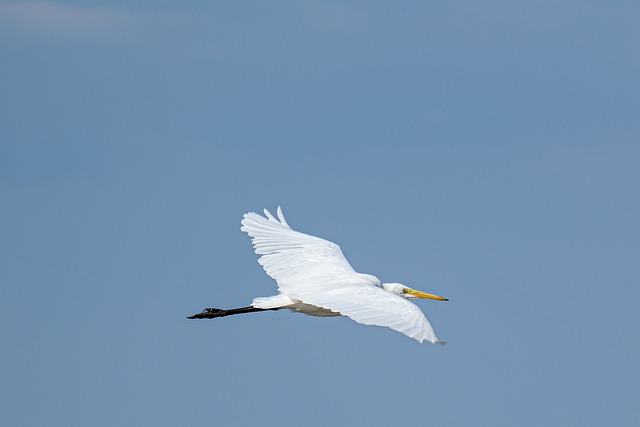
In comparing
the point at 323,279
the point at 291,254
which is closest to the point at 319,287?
the point at 323,279

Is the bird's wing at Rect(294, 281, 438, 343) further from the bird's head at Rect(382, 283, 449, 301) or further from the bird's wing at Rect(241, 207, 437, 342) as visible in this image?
the bird's head at Rect(382, 283, 449, 301)

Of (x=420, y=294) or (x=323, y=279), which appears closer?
(x=323, y=279)

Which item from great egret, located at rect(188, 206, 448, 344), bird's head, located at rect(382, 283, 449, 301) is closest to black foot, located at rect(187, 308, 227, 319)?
great egret, located at rect(188, 206, 448, 344)

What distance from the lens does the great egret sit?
921 inches

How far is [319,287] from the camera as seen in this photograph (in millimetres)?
27203

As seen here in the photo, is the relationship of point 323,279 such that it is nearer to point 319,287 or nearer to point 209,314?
point 319,287

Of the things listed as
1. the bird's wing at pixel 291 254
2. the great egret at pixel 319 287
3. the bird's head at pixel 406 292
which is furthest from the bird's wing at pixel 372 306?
the bird's head at pixel 406 292

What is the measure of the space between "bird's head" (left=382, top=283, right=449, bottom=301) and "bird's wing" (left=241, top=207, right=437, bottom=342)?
4.35ft

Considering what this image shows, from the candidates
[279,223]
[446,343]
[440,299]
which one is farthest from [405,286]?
[446,343]

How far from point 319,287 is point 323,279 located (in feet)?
2.41

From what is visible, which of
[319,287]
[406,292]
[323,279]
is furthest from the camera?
[406,292]

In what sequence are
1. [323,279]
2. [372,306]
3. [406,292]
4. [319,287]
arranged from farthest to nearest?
1. [406,292]
2. [323,279]
3. [319,287]
4. [372,306]

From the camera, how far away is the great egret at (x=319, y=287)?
23.4 m

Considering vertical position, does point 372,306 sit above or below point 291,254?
below
